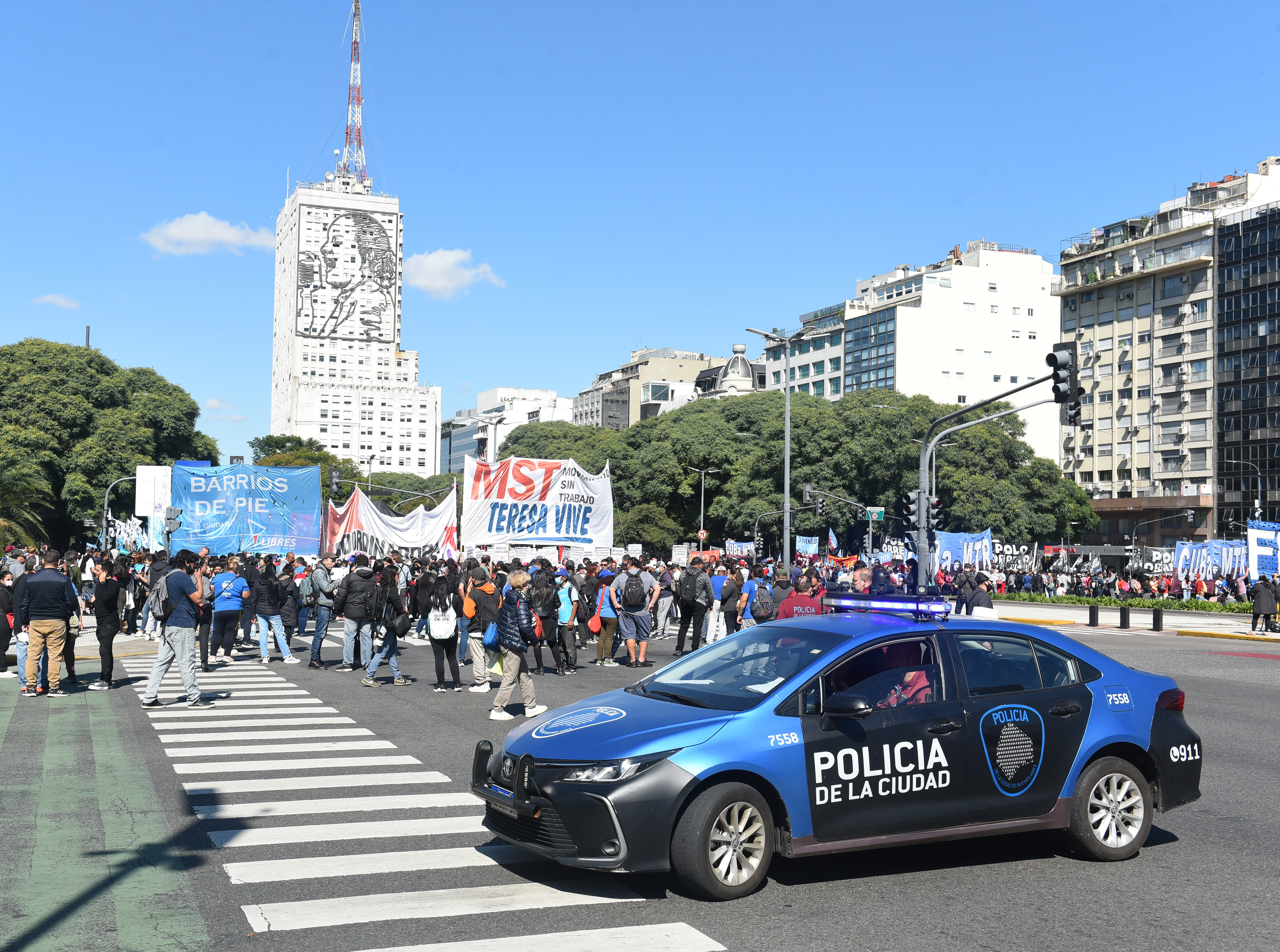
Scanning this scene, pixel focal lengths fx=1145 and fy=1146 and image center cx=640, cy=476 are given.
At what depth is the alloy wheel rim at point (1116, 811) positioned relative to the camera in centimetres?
687

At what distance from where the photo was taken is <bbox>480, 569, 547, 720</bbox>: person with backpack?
41.6 ft

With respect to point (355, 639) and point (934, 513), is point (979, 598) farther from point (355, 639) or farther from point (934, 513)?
point (355, 639)

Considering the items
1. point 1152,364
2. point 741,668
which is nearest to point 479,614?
point 741,668

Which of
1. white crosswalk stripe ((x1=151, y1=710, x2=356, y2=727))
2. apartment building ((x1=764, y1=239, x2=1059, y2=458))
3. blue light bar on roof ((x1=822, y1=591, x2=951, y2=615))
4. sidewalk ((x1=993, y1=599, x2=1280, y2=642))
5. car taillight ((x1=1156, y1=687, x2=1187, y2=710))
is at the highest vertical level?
apartment building ((x1=764, y1=239, x2=1059, y2=458))

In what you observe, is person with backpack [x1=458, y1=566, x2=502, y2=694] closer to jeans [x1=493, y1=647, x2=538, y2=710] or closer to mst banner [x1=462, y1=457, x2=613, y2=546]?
jeans [x1=493, y1=647, x2=538, y2=710]

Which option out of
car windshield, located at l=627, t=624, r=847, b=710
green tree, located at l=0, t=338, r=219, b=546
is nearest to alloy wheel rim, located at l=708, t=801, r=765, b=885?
car windshield, located at l=627, t=624, r=847, b=710

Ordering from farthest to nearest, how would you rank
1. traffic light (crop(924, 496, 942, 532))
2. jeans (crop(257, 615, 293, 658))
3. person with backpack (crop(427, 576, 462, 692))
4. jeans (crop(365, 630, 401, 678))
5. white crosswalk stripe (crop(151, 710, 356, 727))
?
traffic light (crop(924, 496, 942, 532))
jeans (crop(257, 615, 293, 658))
jeans (crop(365, 630, 401, 678))
person with backpack (crop(427, 576, 462, 692))
white crosswalk stripe (crop(151, 710, 356, 727))

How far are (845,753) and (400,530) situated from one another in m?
23.4

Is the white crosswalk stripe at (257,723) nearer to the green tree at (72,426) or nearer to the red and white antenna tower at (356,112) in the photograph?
the green tree at (72,426)

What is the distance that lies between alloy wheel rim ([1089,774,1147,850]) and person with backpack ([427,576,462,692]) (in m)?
9.54

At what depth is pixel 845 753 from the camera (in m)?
6.27

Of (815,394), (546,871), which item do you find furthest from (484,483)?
(815,394)

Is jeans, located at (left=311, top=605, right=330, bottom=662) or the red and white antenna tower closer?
jeans, located at (left=311, top=605, right=330, bottom=662)

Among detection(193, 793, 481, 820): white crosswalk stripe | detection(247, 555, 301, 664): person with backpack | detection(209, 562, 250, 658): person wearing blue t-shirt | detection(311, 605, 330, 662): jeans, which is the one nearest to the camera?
detection(193, 793, 481, 820): white crosswalk stripe
